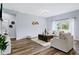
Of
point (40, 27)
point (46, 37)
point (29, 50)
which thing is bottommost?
point (29, 50)

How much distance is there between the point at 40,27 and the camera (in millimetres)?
2223

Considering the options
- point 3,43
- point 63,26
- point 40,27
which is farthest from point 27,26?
point 63,26

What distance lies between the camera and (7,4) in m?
2.04

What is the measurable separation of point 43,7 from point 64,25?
0.74 m

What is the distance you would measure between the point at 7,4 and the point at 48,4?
103 cm

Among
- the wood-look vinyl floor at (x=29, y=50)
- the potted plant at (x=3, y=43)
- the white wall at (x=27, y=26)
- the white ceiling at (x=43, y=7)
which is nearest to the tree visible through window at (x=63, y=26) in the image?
the white ceiling at (x=43, y=7)

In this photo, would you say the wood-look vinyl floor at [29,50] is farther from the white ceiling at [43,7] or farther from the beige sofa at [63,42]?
the white ceiling at [43,7]

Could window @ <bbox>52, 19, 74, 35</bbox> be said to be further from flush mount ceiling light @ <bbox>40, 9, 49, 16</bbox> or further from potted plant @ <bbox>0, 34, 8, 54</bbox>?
potted plant @ <bbox>0, 34, 8, 54</bbox>

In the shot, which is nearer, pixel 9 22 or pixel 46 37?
pixel 9 22

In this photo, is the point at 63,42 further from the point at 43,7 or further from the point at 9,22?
the point at 9,22

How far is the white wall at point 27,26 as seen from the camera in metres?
2.16

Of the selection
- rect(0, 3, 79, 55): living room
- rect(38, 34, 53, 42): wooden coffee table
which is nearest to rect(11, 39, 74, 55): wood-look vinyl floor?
rect(0, 3, 79, 55): living room

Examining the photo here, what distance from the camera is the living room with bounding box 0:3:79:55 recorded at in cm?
205

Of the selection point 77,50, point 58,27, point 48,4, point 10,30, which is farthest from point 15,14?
point 77,50
